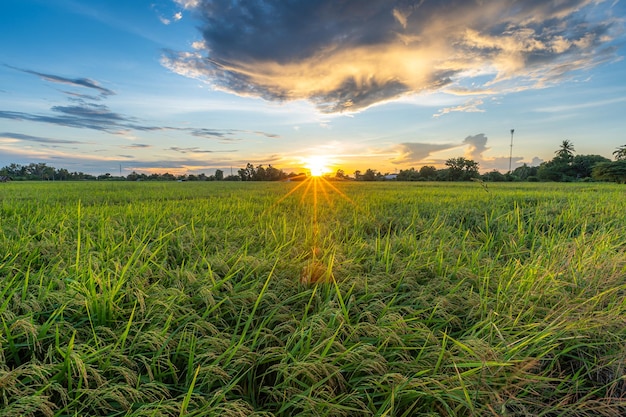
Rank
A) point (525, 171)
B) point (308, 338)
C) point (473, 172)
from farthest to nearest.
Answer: point (525, 171) < point (473, 172) < point (308, 338)

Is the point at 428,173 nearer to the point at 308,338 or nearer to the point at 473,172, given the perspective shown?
the point at 473,172

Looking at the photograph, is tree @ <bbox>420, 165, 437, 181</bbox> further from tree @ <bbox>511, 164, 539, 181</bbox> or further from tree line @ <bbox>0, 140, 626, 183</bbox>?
tree @ <bbox>511, 164, 539, 181</bbox>

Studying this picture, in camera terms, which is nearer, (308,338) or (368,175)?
(308,338)

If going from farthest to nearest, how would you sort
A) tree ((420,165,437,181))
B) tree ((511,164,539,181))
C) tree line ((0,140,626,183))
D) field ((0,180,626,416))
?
tree ((511,164,539,181)) → tree ((420,165,437,181)) → tree line ((0,140,626,183)) → field ((0,180,626,416))

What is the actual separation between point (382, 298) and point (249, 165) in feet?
251

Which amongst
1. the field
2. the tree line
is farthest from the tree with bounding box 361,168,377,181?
the field

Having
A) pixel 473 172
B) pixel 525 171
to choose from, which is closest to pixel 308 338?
pixel 473 172

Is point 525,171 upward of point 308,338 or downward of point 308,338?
upward

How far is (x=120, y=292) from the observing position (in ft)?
7.51

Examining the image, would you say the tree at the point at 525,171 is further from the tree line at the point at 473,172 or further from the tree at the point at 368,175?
the tree at the point at 368,175

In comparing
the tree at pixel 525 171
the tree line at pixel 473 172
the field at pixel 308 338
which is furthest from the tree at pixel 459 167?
the field at pixel 308 338

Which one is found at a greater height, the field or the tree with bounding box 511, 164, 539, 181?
the tree with bounding box 511, 164, 539, 181

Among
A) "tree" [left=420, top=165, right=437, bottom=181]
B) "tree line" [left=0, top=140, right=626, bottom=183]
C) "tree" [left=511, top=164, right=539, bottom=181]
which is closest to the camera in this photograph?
"tree line" [left=0, top=140, right=626, bottom=183]

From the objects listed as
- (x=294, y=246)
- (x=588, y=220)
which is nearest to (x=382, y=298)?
(x=294, y=246)
